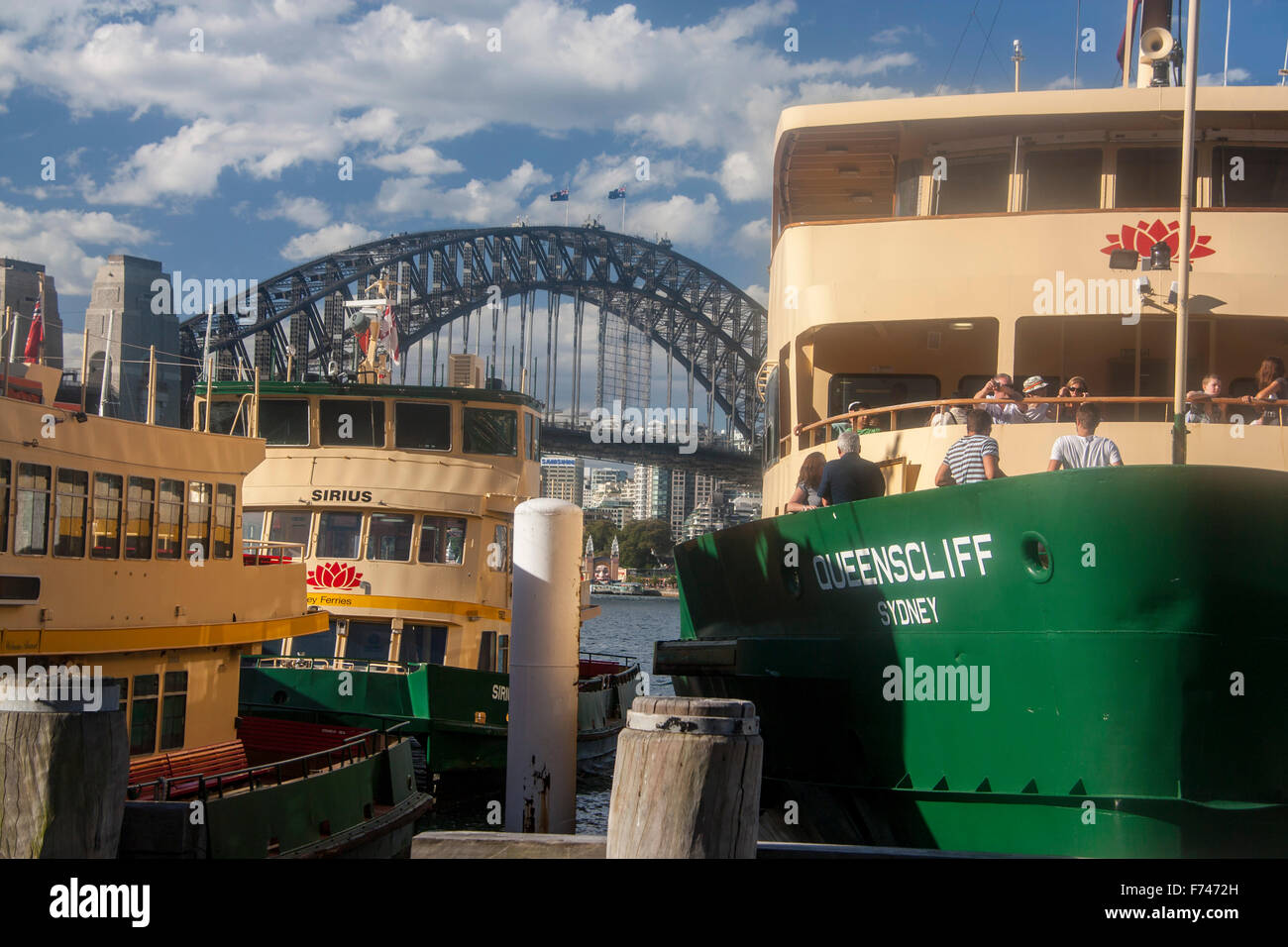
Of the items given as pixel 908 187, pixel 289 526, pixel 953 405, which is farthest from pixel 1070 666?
pixel 289 526

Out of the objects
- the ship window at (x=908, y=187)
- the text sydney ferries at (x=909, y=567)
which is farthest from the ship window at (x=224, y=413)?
the text sydney ferries at (x=909, y=567)

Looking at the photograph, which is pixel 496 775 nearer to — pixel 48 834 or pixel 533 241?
pixel 48 834

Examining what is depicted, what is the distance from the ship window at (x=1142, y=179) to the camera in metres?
11.1

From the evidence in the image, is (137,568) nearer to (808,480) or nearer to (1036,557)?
(808,480)

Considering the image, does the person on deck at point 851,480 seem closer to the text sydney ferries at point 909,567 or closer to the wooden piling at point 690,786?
the text sydney ferries at point 909,567

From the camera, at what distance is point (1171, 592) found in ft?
22.6

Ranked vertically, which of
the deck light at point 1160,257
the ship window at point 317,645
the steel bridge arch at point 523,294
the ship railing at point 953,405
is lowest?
the ship window at point 317,645

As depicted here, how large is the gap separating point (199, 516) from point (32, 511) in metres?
1.95

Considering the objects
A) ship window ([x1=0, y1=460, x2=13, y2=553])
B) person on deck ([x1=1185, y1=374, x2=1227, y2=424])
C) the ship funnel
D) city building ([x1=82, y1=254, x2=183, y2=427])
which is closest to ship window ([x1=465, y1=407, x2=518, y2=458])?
ship window ([x1=0, y1=460, x2=13, y2=553])

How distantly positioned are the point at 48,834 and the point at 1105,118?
30.3 feet

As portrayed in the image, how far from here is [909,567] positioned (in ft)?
26.0

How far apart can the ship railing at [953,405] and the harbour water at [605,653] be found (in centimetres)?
410

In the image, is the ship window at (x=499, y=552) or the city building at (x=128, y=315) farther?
the city building at (x=128, y=315)

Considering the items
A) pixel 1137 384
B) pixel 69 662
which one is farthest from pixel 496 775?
pixel 1137 384
